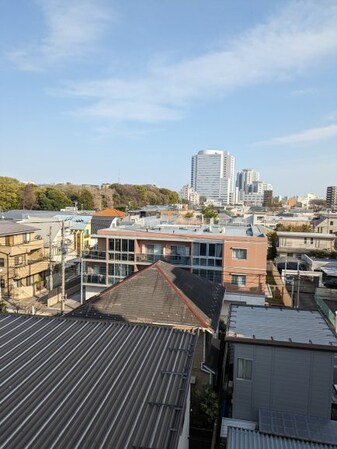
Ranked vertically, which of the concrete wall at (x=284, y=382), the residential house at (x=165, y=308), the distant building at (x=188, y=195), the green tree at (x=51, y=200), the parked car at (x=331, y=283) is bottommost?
the parked car at (x=331, y=283)

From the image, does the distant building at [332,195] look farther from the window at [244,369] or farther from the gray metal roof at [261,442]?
the gray metal roof at [261,442]

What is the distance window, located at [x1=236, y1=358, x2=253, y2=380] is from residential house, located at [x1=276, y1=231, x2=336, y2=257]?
28.8 m

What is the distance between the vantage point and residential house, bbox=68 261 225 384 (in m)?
10.4

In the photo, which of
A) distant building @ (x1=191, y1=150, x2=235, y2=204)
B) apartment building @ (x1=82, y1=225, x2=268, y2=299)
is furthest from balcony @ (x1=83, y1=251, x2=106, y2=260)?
distant building @ (x1=191, y1=150, x2=235, y2=204)

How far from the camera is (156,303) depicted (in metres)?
11.2

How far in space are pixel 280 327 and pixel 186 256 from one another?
12.2 meters

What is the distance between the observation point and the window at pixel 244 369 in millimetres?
8586

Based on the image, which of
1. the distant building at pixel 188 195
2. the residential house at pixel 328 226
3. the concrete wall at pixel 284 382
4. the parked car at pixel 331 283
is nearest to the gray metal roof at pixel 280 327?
the concrete wall at pixel 284 382

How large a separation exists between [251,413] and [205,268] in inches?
512

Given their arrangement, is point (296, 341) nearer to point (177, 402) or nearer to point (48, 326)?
point (177, 402)

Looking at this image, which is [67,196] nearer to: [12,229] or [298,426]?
[12,229]

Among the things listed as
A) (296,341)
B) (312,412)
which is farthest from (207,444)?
(296,341)

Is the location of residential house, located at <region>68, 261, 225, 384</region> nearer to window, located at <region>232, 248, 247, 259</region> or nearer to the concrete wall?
the concrete wall

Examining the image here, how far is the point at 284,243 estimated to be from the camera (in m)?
36.6
